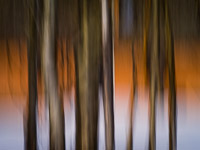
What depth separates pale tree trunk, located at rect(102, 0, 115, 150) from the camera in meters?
0.94

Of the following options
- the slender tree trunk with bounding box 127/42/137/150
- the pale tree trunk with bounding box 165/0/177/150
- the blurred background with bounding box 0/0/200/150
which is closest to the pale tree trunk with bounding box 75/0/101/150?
the blurred background with bounding box 0/0/200/150

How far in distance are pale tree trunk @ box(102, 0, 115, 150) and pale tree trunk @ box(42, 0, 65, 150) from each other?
175mm

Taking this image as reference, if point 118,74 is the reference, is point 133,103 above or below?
below

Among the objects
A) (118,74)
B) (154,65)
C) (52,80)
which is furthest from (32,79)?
(154,65)

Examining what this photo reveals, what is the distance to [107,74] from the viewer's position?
0.94 metres

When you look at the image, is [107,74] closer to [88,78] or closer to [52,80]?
[88,78]

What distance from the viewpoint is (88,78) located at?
3.06 feet

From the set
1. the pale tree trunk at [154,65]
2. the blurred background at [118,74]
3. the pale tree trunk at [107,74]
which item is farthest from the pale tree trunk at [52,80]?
the pale tree trunk at [154,65]

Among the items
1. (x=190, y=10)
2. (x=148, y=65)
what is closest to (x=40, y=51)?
(x=148, y=65)

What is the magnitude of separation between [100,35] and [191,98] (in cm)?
46

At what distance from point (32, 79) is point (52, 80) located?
3.1 inches

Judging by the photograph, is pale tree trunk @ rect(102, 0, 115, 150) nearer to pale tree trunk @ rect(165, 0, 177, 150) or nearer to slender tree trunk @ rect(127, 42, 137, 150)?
slender tree trunk @ rect(127, 42, 137, 150)

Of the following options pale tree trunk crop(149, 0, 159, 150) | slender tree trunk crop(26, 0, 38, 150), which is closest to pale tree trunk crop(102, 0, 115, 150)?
pale tree trunk crop(149, 0, 159, 150)

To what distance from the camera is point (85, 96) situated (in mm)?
932
